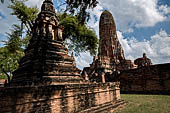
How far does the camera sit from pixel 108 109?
241 inches

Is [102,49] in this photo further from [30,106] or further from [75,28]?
[30,106]

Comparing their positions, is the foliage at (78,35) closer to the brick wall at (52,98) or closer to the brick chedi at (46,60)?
the brick chedi at (46,60)

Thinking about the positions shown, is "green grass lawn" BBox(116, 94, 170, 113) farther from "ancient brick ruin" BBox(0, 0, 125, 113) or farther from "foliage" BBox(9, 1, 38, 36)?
"foliage" BBox(9, 1, 38, 36)

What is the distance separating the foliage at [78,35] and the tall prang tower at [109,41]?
24.4 metres

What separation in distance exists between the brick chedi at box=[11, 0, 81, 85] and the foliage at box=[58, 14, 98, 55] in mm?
7356

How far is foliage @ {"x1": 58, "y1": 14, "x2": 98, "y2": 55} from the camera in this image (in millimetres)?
15200

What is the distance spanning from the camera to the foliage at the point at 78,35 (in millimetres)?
15200

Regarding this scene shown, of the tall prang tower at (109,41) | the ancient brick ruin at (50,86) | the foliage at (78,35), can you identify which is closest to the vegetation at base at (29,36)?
the foliage at (78,35)

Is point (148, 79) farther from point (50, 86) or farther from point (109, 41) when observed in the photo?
point (109, 41)

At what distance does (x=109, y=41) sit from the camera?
141 ft

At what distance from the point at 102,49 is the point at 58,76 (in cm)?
3855

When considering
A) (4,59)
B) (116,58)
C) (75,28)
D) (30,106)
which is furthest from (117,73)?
(116,58)

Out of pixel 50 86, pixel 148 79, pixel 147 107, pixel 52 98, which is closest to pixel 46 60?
pixel 50 86

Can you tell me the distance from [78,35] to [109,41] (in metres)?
28.5
